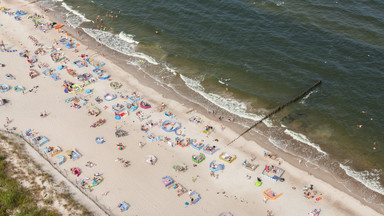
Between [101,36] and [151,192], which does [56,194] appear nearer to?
[151,192]

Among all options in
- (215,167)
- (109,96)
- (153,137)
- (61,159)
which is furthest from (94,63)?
(215,167)

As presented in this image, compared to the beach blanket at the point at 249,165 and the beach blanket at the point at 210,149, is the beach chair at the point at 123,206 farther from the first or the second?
the beach blanket at the point at 249,165

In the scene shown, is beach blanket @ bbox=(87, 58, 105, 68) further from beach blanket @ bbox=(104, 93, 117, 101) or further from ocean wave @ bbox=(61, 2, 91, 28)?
ocean wave @ bbox=(61, 2, 91, 28)

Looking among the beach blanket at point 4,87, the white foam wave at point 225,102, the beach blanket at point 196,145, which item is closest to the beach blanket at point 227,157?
the beach blanket at point 196,145

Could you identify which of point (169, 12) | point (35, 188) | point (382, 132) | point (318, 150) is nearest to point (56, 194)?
point (35, 188)

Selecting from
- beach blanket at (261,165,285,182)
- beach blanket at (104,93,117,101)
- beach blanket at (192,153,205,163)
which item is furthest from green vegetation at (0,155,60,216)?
beach blanket at (261,165,285,182)

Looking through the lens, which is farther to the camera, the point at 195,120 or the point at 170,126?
the point at 195,120

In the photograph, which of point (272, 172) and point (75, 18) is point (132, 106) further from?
point (75, 18)
